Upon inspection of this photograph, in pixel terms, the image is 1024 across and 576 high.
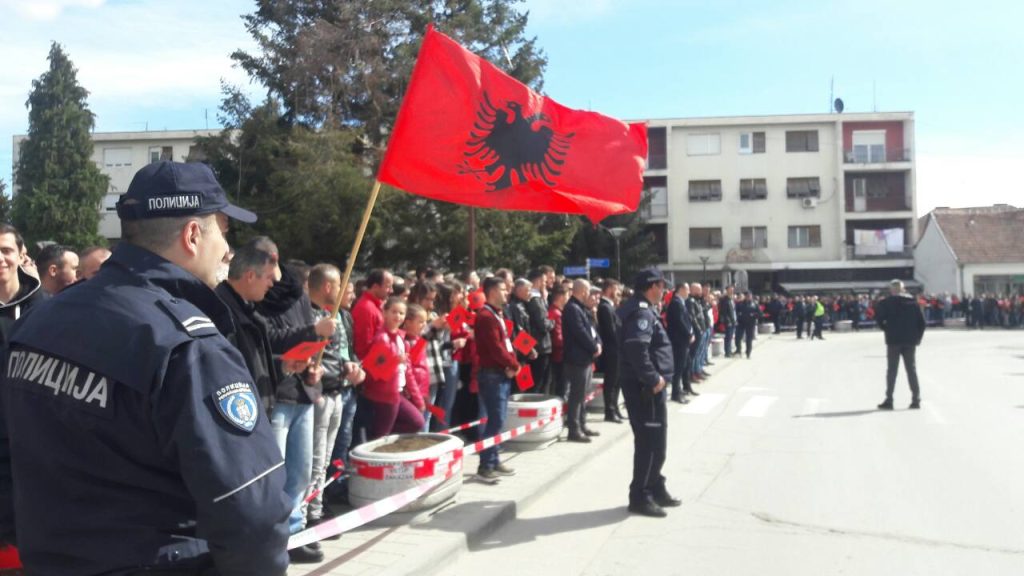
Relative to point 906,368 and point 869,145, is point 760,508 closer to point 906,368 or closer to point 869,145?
point 906,368

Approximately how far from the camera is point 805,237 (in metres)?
53.5

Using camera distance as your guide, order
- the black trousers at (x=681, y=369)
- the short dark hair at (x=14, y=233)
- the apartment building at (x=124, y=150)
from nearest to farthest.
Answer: the short dark hair at (x=14, y=233) < the black trousers at (x=681, y=369) < the apartment building at (x=124, y=150)

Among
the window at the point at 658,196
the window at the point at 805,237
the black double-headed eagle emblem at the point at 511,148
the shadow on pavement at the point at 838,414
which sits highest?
the window at the point at 658,196

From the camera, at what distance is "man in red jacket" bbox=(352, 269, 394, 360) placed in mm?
7242

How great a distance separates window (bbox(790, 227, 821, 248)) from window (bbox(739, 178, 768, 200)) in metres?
3.03

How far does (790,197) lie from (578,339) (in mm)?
47415

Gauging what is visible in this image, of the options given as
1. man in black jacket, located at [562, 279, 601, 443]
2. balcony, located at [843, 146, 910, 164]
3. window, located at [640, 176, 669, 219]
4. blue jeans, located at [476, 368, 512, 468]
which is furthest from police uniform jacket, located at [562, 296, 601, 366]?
balcony, located at [843, 146, 910, 164]

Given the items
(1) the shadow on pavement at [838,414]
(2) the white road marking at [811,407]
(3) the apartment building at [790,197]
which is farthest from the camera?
(3) the apartment building at [790,197]

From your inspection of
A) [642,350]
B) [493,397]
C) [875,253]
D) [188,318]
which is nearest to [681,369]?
[493,397]

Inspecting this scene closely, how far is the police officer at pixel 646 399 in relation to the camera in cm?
672

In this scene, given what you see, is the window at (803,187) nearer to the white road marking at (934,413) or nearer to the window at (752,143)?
the window at (752,143)

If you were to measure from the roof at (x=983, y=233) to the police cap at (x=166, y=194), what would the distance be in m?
56.5

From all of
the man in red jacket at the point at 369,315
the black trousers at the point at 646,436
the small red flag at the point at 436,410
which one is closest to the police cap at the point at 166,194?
the man in red jacket at the point at 369,315

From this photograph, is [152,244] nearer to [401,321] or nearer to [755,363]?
[401,321]
